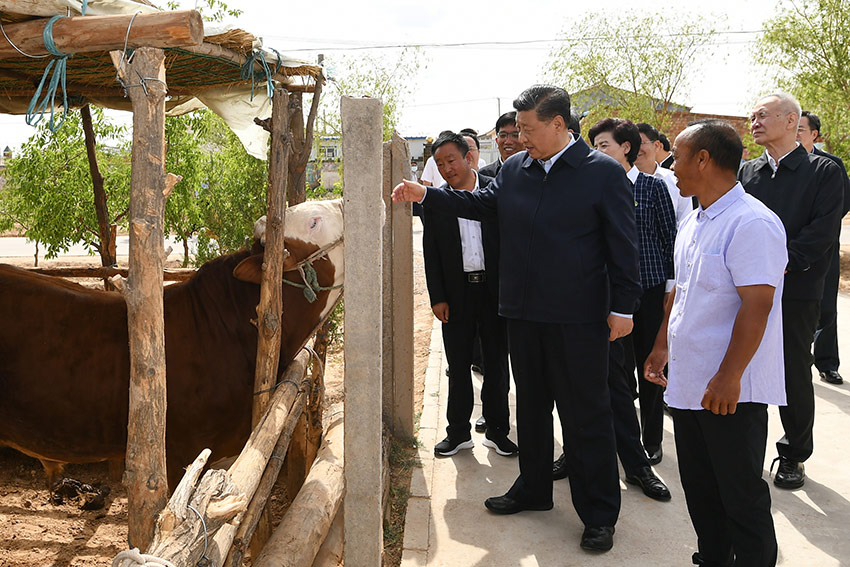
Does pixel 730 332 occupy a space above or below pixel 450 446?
above

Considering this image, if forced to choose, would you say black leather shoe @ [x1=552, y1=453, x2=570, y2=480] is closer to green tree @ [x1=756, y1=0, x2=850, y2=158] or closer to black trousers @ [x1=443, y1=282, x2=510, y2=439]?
black trousers @ [x1=443, y1=282, x2=510, y2=439]

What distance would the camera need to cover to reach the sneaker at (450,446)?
4.70 m

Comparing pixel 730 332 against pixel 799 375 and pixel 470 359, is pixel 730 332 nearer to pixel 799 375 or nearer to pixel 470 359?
pixel 799 375

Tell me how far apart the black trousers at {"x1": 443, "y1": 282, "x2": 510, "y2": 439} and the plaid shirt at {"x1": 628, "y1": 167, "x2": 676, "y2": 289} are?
1.02 metres

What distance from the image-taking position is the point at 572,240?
338cm

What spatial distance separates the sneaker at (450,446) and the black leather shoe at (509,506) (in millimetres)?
862

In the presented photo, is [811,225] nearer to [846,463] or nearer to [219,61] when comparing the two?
[846,463]

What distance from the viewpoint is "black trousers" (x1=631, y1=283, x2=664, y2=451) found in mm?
4441

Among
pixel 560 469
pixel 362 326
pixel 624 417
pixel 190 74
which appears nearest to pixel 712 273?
pixel 362 326

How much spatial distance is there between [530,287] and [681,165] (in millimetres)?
A: 998

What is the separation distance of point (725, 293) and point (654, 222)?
1.88m

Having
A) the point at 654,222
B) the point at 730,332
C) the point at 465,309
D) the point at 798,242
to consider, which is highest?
the point at 654,222

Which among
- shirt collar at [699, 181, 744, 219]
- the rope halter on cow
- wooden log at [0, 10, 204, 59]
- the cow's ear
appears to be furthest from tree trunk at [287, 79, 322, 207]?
shirt collar at [699, 181, 744, 219]

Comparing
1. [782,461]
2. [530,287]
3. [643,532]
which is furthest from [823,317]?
[530,287]
